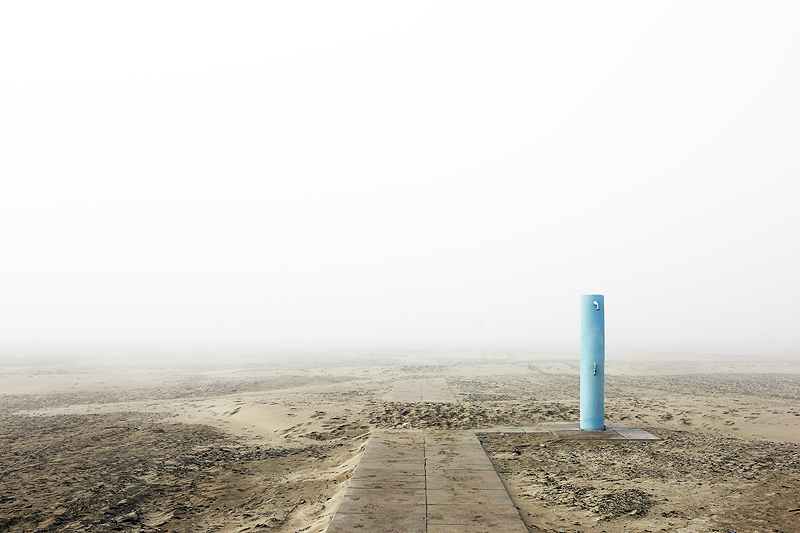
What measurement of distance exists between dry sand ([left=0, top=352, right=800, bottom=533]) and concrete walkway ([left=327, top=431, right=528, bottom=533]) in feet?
1.10

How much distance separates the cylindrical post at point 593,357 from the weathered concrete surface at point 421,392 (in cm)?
496

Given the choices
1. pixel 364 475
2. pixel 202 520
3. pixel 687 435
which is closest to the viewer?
pixel 202 520

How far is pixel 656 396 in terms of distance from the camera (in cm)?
1488

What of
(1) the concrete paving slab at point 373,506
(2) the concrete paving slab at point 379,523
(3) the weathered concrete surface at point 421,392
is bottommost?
(3) the weathered concrete surface at point 421,392

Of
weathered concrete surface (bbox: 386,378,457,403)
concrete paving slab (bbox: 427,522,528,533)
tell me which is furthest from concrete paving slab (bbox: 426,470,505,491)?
weathered concrete surface (bbox: 386,378,457,403)

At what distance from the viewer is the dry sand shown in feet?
19.0

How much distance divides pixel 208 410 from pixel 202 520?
26.8 feet

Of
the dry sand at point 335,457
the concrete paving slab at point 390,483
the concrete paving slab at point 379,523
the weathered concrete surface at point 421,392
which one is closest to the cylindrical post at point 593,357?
the dry sand at point 335,457

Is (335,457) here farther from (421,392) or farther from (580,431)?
(421,392)

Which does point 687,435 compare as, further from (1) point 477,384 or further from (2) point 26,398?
(2) point 26,398

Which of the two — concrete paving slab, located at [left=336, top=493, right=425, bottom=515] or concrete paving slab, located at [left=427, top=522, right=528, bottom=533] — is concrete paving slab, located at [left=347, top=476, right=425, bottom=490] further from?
concrete paving slab, located at [left=427, top=522, right=528, bottom=533]

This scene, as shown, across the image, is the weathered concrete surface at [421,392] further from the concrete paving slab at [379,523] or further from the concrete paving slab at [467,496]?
the concrete paving slab at [379,523]

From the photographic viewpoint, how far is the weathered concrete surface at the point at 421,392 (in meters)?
13.9

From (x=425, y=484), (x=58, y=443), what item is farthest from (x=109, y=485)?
(x=425, y=484)
